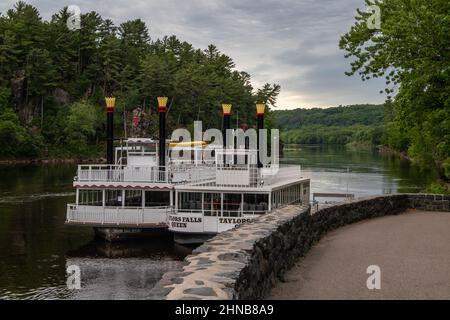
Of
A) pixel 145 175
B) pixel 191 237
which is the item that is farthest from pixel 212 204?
pixel 145 175

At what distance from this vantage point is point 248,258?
8.55 metres

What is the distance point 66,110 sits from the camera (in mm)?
113062

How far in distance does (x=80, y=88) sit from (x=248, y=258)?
116 metres

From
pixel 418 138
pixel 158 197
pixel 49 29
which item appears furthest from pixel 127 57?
pixel 158 197

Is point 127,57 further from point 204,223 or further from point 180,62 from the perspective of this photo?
point 204,223

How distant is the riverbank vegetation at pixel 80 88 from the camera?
104m

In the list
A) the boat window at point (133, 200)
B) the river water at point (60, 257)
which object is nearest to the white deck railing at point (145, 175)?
the boat window at point (133, 200)

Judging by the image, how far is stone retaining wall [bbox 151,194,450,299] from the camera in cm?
702

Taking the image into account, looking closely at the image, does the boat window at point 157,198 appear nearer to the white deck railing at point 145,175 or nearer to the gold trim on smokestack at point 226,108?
the white deck railing at point 145,175

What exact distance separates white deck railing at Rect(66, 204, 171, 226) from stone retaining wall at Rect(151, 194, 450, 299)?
1483 cm

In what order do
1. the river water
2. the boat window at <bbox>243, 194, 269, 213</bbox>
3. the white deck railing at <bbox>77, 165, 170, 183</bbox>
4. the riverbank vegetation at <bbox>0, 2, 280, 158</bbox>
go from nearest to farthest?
1. the river water
2. the boat window at <bbox>243, 194, 269, 213</bbox>
3. the white deck railing at <bbox>77, 165, 170, 183</bbox>
4. the riverbank vegetation at <bbox>0, 2, 280, 158</bbox>

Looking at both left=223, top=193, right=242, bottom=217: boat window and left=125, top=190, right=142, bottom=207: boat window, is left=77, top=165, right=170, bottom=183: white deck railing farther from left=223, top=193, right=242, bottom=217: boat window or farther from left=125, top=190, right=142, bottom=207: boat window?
left=223, top=193, right=242, bottom=217: boat window

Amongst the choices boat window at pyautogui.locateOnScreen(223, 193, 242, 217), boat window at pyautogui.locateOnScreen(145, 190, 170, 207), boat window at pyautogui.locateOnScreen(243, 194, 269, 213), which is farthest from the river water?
boat window at pyautogui.locateOnScreen(243, 194, 269, 213)
